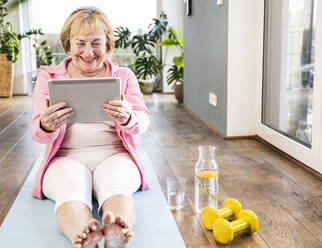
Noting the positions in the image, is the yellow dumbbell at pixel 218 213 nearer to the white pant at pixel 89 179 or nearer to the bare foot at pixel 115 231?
the white pant at pixel 89 179

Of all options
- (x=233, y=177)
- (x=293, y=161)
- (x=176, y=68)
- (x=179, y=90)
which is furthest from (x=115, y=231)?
(x=176, y=68)

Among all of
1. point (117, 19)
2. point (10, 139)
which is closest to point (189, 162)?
point (10, 139)

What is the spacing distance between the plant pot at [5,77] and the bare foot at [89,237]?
16.6ft

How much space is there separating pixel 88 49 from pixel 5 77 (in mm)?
4560

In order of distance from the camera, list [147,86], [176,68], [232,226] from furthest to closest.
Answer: [147,86], [176,68], [232,226]

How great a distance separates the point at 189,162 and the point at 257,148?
23.9 inches

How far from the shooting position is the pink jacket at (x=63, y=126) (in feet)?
5.52

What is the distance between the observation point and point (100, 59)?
5.84ft

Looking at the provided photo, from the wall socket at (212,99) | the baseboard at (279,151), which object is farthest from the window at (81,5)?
the wall socket at (212,99)

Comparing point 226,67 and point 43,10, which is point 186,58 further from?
point 43,10

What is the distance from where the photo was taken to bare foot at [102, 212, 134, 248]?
4.12 feet

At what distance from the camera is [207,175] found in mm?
1775

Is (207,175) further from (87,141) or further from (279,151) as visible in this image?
(279,151)

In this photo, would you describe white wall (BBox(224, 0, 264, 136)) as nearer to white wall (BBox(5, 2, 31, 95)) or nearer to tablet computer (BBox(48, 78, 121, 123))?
tablet computer (BBox(48, 78, 121, 123))
